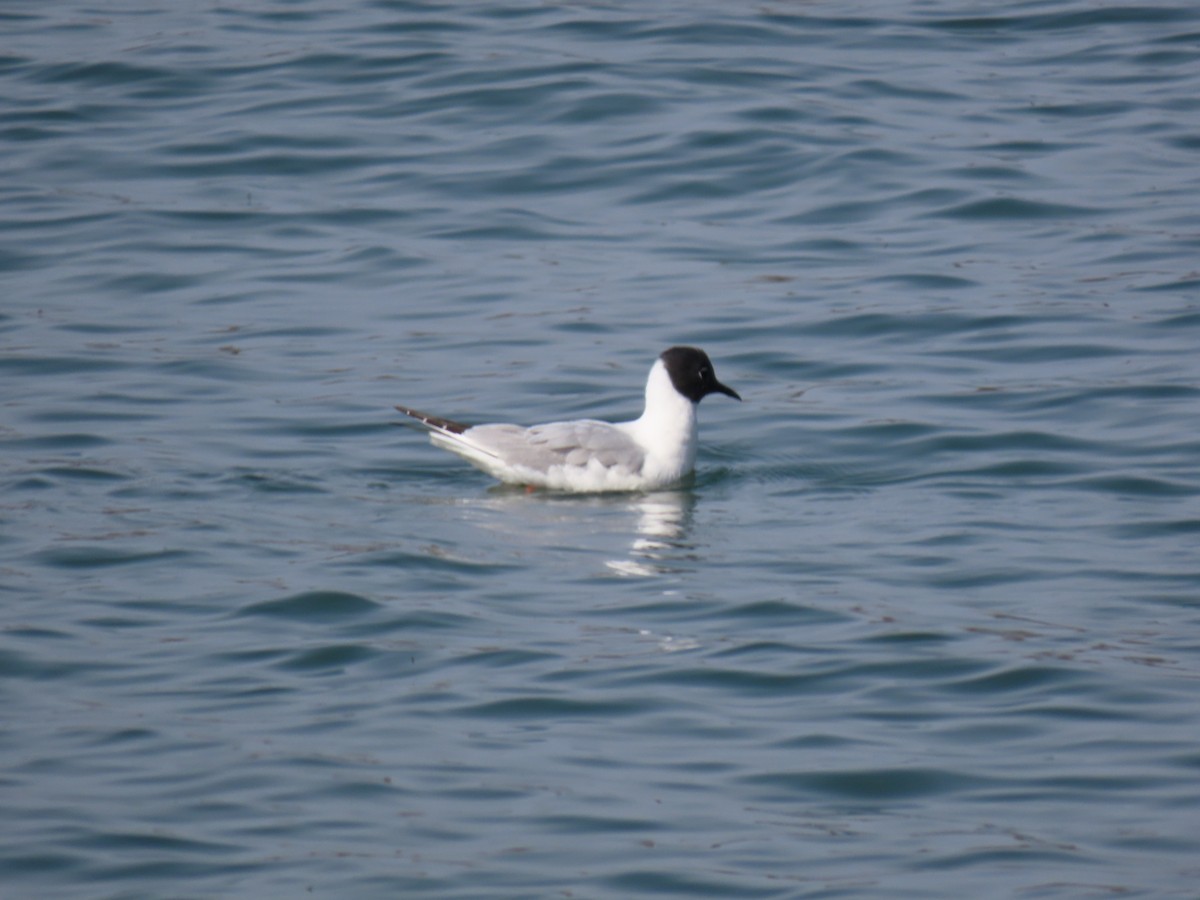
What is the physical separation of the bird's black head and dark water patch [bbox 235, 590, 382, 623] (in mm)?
3345

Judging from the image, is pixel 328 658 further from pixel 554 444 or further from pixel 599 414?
pixel 599 414

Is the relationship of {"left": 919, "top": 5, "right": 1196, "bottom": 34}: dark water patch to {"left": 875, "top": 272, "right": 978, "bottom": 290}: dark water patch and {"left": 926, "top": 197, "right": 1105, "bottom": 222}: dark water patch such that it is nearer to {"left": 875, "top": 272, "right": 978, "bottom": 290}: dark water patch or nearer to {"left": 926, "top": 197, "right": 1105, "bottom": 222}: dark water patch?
{"left": 926, "top": 197, "right": 1105, "bottom": 222}: dark water patch

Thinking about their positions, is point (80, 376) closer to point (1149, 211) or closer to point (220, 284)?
point (220, 284)

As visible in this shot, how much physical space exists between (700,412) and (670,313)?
101cm

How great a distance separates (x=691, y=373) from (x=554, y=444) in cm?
111

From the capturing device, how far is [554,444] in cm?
1080

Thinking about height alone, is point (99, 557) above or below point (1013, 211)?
below

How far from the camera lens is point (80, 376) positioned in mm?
12594

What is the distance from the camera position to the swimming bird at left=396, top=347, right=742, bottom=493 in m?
10.8

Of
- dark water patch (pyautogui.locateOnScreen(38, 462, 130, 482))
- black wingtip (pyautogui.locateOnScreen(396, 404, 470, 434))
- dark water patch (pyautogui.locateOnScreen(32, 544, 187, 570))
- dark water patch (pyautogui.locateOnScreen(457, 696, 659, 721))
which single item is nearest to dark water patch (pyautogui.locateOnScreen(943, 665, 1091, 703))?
dark water patch (pyautogui.locateOnScreen(457, 696, 659, 721))

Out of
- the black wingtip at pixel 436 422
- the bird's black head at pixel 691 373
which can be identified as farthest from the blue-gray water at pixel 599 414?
the bird's black head at pixel 691 373

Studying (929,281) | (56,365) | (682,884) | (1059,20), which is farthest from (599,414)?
(1059,20)

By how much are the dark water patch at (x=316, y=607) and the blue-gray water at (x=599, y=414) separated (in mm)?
26

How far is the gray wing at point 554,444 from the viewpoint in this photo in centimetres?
1077
